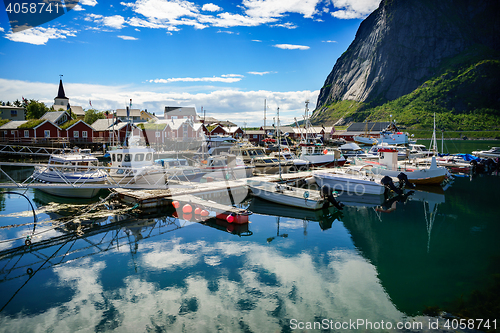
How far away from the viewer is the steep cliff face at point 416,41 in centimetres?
16212

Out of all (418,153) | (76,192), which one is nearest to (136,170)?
(76,192)

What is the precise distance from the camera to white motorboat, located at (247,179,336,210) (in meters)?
19.5

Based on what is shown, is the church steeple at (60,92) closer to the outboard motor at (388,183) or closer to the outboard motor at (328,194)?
the outboard motor at (328,194)

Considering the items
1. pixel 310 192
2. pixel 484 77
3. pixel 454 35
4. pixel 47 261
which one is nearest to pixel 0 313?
pixel 47 261

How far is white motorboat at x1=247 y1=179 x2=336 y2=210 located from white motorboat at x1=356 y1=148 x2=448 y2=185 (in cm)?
1082

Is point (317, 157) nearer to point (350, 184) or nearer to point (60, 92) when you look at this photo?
point (350, 184)

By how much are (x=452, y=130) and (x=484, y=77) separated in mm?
38122

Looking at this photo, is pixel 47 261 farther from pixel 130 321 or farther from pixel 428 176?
pixel 428 176

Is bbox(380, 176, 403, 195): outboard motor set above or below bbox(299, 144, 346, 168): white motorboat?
below

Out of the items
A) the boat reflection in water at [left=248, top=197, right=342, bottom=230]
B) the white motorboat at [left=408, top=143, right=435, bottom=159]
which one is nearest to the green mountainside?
the white motorboat at [left=408, top=143, right=435, bottom=159]

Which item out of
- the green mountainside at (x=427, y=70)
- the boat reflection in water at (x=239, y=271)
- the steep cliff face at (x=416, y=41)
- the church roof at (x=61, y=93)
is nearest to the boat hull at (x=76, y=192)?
the boat reflection in water at (x=239, y=271)

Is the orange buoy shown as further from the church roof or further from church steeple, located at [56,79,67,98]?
church steeple, located at [56,79,67,98]

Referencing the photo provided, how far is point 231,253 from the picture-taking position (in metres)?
13.5

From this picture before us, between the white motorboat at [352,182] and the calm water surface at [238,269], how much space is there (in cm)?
380
